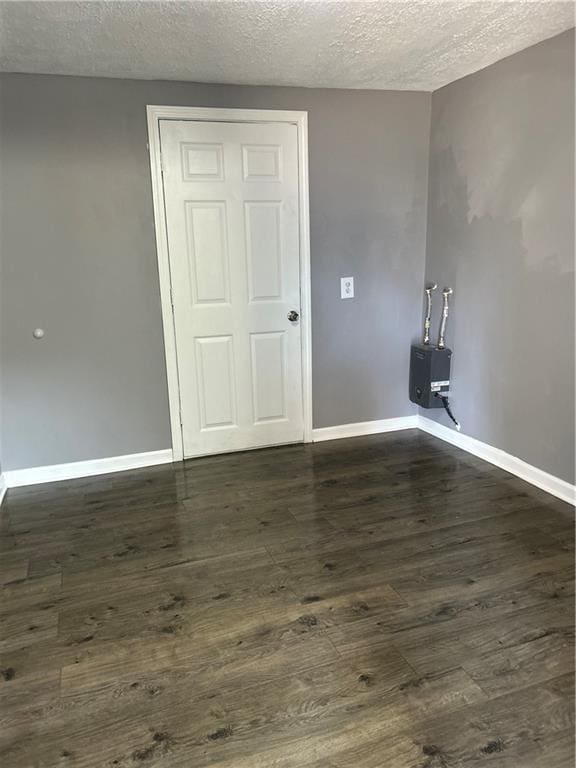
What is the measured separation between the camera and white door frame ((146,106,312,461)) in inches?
125

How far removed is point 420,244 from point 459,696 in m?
2.94

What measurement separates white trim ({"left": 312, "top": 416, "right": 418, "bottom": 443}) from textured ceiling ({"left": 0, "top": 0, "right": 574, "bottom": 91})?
7.41 feet

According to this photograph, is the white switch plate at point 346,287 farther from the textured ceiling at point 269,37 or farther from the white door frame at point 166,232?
the textured ceiling at point 269,37

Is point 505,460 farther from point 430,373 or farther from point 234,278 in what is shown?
point 234,278

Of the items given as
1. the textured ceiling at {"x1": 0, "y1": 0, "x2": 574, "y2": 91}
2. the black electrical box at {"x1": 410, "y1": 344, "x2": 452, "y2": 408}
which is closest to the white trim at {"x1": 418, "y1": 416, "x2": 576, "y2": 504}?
the black electrical box at {"x1": 410, "y1": 344, "x2": 452, "y2": 408}

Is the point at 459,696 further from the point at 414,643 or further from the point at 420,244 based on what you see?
the point at 420,244

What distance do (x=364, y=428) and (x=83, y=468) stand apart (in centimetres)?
196

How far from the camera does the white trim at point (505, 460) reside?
2.94 m

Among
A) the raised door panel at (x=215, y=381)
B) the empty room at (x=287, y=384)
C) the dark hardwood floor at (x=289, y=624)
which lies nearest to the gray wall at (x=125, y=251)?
the empty room at (x=287, y=384)

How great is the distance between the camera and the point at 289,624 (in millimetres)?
2049

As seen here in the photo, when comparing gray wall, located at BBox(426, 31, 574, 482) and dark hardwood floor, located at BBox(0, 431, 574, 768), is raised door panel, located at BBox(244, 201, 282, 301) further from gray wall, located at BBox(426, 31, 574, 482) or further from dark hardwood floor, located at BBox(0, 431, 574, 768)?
dark hardwood floor, located at BBox(0, 431, 574, 768)

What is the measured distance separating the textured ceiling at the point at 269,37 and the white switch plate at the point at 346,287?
1.21 m

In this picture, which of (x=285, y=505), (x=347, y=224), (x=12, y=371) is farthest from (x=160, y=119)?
(x=285, y=505)

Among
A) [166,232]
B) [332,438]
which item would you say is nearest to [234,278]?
[166,232]
